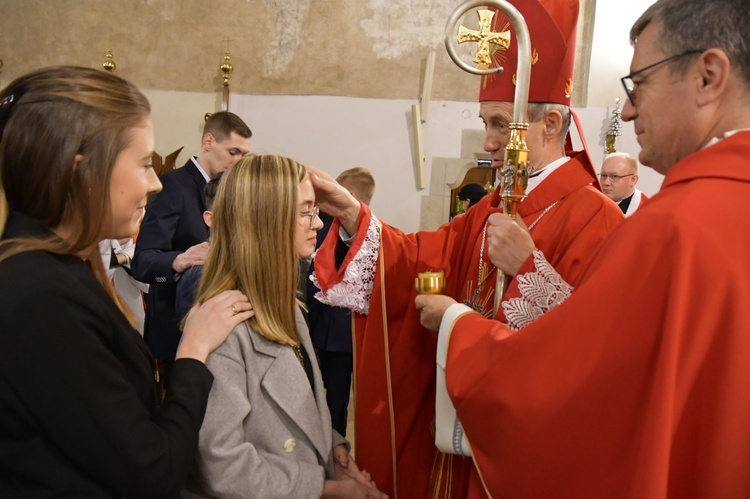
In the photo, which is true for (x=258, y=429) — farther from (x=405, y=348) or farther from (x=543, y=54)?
(x=543, y=54)

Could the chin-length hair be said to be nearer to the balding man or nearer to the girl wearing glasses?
the girl wearing glasses

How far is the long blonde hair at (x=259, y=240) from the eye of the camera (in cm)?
160

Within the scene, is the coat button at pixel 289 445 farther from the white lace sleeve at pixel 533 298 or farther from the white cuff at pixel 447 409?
the white lace sleeve at pixel 533 298

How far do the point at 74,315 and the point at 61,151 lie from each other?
0.95ft

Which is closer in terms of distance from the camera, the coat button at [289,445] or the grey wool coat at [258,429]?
the grey wool coat at [258,429]

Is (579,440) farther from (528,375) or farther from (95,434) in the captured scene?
(95,434)

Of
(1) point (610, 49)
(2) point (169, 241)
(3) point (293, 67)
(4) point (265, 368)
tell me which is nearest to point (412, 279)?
(4) point (265, 368)

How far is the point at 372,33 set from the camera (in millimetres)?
6379

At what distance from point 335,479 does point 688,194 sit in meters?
1.20

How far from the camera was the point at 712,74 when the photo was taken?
1135 mm

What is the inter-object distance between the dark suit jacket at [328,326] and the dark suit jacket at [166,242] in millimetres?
683

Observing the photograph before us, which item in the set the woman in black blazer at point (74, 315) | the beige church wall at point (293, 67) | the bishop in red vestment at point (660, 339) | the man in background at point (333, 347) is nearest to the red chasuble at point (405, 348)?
the bishop in red vestment at point (660, 339)

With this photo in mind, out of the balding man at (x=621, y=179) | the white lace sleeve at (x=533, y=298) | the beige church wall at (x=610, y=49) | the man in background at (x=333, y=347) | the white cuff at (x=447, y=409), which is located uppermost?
the beige church wall at (x=610, y=49)

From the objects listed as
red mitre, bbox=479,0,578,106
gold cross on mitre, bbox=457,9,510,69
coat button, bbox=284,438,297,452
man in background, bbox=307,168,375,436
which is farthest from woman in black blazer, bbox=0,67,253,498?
man in background, bbox=307,168,375,436
